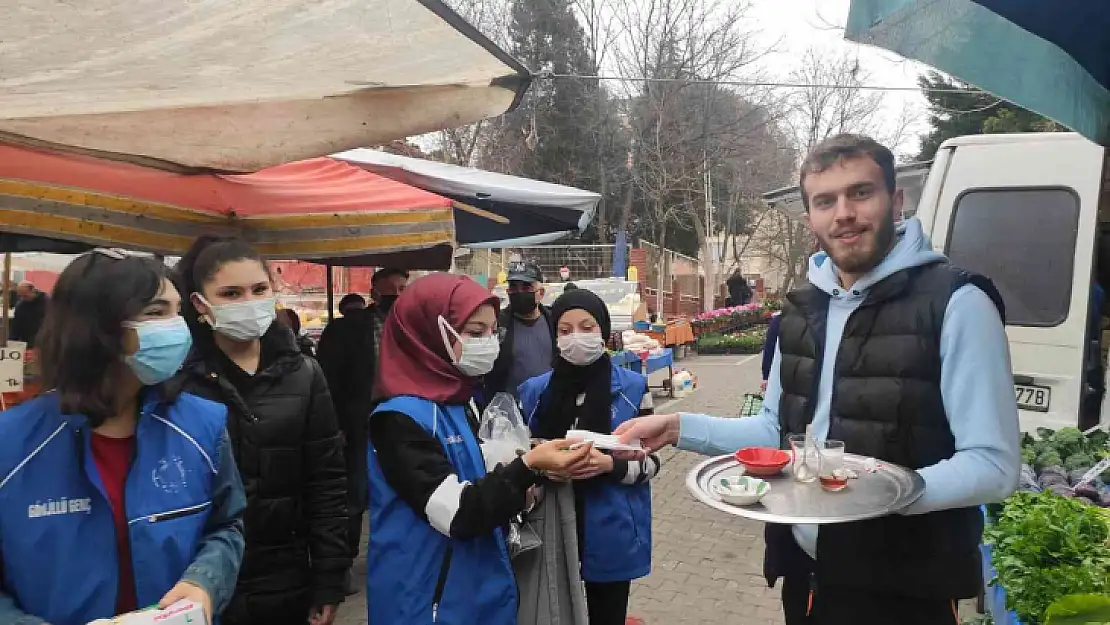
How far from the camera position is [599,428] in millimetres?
3025

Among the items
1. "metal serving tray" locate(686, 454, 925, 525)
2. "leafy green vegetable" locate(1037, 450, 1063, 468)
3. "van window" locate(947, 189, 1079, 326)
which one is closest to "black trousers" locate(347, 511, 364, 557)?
"metal serving tray" locate(686, 454, 925, 525)

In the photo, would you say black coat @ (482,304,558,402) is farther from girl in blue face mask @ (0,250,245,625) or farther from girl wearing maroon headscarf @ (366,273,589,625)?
girl in blue face mask @ (0,250,245,625)

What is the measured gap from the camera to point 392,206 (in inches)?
171

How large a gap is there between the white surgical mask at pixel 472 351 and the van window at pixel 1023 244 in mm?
3711

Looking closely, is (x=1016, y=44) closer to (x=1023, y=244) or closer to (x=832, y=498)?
(x=832, y=498)

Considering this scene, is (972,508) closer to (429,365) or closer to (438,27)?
(429,365)

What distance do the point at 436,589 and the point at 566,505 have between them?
63 cm

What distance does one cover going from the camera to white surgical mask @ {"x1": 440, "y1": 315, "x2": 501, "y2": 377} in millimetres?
2402

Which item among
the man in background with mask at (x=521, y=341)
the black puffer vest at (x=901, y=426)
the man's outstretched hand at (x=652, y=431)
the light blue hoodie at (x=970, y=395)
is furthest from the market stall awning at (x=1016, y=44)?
the man in background with mask at (x=521, y=341)

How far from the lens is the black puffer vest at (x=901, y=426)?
188 centimetres

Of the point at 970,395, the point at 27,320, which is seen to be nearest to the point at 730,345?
the point at 27,320

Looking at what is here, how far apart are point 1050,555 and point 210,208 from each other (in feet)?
12.9

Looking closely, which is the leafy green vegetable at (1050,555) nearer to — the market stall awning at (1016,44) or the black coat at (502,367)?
the market stall awning at (1016,44)

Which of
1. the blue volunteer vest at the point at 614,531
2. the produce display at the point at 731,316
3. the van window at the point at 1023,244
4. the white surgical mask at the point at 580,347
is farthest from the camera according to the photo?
the produce display at the point at 731,316
